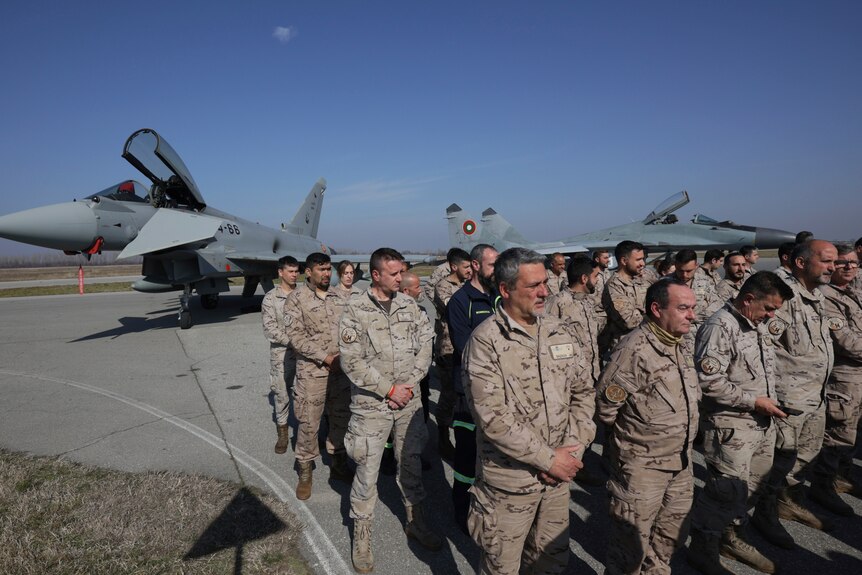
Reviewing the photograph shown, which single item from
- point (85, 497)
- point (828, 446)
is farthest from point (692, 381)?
point (85, 497)

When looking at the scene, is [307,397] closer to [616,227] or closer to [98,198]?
[98,198]

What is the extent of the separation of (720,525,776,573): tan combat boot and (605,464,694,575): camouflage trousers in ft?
2.66

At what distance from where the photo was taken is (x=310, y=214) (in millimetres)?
19781

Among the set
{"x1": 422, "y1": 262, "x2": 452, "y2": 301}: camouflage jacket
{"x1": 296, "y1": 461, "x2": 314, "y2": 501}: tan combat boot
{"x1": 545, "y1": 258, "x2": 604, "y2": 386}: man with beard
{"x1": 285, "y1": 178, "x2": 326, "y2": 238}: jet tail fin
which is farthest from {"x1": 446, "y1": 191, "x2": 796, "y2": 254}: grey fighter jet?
{"x1": 296, "y1": 461, "x2": 314, "y2": 501}: tan combat boot

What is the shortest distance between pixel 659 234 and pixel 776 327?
16810mm

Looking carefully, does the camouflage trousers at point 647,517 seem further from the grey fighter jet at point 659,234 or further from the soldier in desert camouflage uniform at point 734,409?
the grey fighter jet at point 659,234

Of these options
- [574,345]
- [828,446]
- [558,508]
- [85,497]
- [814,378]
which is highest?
[574,345]

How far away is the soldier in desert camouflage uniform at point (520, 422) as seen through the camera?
2.12 metres

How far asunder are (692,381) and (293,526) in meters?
2.97

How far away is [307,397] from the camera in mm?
4070

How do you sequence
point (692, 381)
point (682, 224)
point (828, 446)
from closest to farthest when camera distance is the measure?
point (692, 381) → point (828, 446) → point (682, 224)

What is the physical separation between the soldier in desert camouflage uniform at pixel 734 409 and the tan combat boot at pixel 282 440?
380 centimetres

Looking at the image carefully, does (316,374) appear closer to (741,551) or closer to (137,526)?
(137,526)

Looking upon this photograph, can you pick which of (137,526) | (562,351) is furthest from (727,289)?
(137,526)
